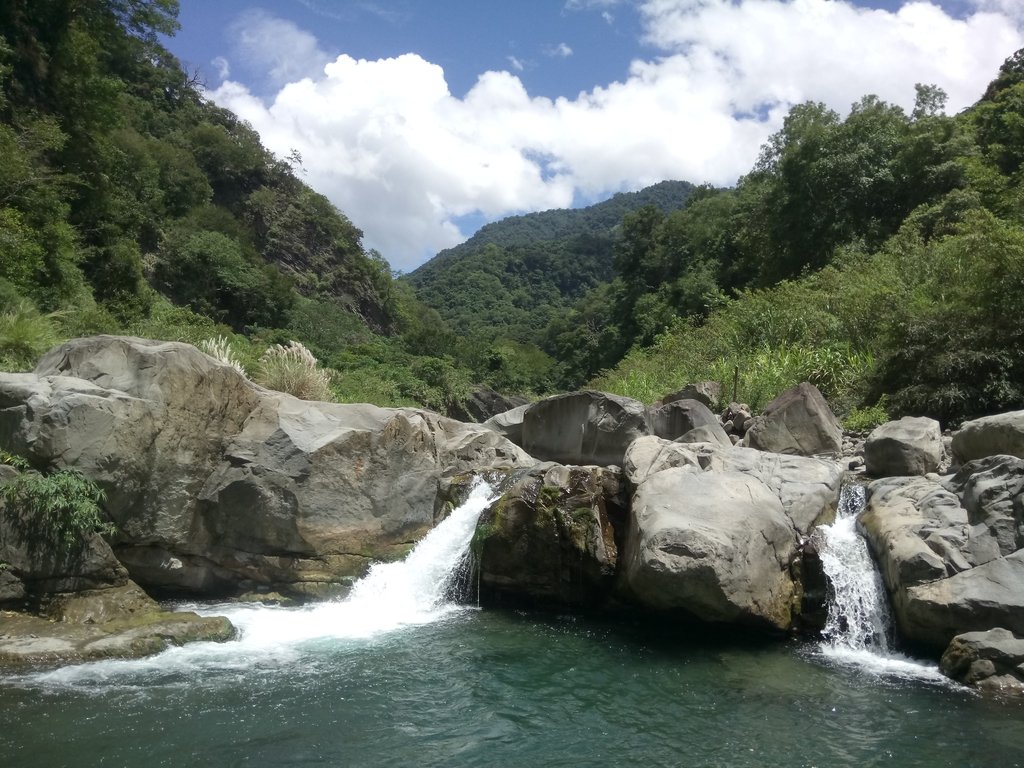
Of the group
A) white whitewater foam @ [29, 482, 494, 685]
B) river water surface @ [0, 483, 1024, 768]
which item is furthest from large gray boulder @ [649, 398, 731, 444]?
river water surface @ [0, 483, 1024, 768]

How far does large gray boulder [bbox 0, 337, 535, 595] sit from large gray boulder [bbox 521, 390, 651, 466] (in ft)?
11.9

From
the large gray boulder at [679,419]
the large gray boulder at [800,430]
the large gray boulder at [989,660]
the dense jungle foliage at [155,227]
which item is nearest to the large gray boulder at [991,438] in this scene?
the large gray boulder at [800,430]

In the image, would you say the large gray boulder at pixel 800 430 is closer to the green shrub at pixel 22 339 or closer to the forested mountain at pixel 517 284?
the green shrub at pixel 22 339

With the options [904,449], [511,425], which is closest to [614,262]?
[511,425]

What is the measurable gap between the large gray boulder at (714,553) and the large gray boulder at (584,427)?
417 centimetres

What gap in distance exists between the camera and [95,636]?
26.8 feet

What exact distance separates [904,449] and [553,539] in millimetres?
5144

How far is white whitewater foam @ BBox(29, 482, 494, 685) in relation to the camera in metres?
7.72

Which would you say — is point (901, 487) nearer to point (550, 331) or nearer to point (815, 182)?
point (815, 182)

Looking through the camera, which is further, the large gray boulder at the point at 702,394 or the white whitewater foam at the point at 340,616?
the large gray boulder at the point at 702,394

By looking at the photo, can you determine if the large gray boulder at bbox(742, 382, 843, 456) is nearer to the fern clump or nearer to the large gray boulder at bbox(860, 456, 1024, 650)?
the large gray boulder at bbox(860, 456, 1024, 650)

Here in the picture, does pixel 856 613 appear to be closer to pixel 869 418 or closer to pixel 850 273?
pixel 869 418

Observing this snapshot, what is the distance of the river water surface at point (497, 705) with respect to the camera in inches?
241

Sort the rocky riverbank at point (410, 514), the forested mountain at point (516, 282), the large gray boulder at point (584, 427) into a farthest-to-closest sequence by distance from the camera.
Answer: the forested mountain at point (516, 282)
the large gray boulder at point (584, 427)
the rocky riverbank at point (410, 514)
